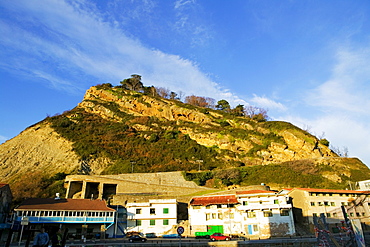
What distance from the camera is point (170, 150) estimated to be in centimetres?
6819

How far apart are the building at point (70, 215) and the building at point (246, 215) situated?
40.0ft

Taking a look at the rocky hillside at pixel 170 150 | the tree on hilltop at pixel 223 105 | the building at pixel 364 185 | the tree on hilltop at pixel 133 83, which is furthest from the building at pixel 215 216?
the tree on hilltop at pixel 133 83

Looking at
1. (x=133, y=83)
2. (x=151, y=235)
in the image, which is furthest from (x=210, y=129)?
(x=133, y=83)

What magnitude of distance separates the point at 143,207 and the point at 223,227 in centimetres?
1176

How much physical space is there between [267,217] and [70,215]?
25541mm

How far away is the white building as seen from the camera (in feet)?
122

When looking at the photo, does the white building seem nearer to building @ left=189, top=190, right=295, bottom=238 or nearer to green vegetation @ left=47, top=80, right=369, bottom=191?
building @ left=189, top=190, right=295, bottom=238

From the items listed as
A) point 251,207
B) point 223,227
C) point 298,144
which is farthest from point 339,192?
point 298,144

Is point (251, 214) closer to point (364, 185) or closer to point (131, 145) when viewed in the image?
point (364, 185)

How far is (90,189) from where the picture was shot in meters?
48.5

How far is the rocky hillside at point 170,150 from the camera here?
51438 mm

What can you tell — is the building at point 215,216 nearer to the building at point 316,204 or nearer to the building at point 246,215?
the building at point 246,215

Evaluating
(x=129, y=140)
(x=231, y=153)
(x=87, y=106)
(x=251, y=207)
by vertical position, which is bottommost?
(x=251, y=207)

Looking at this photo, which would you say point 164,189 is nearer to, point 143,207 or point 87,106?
point 143,207
